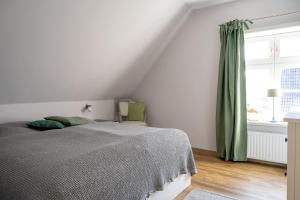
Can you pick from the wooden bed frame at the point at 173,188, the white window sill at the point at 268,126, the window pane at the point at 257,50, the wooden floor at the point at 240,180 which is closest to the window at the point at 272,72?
the window pane at the point at 257,50

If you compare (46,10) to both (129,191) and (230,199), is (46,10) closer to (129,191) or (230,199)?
(129,191)

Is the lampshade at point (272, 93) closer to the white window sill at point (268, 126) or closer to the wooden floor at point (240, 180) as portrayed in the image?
the white window sill at point (268, 126)

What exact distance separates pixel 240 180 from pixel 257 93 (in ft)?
4.92

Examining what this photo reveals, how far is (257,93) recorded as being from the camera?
345 cm

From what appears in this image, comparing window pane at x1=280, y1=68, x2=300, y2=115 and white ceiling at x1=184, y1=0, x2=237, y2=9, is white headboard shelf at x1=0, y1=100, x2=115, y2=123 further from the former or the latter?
window pane at x1=280, y1=68, x2=300, y2=115

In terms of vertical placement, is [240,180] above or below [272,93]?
below

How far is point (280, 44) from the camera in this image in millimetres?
3211

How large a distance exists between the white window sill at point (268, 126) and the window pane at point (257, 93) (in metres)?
0.16

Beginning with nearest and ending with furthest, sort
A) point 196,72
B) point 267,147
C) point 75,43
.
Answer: point 75,43 < point 267,147 < point 196,72

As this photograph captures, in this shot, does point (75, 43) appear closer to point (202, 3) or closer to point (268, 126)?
point (202, 3)

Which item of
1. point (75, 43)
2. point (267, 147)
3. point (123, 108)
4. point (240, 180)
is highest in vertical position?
point (75, 43)

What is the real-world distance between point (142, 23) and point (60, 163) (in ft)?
8.21

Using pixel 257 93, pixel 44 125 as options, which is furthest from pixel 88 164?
pixel 257 93

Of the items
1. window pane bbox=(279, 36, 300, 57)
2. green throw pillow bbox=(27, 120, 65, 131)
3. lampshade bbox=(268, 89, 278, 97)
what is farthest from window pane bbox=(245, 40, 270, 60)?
green throw pillow bbox=(27, 120, 65, 131)
